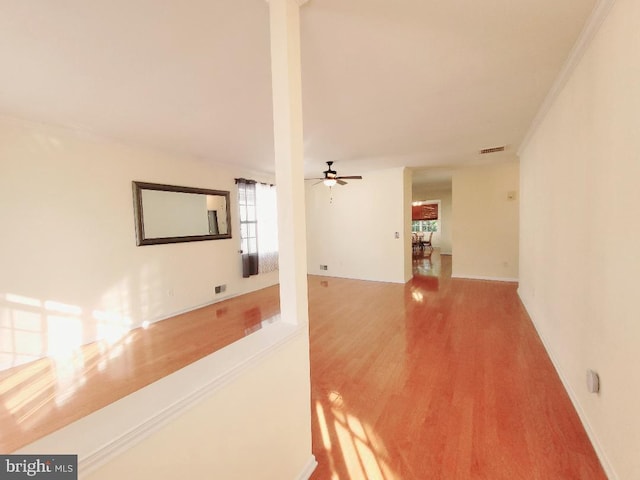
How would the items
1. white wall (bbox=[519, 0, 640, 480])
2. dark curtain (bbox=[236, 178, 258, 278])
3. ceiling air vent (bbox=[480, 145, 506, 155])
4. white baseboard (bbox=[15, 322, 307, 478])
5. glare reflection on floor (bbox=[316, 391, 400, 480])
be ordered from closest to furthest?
1. white baseboard (bbox=[15, 322, 307, 478])
2. white wall (bbox=[519, 0, 640, 480])
3. glare reflection on floor (bbox=[316, 391, 400, 480])
4. ceiling air vent (bbox=[480, 145, 506, 155])
5. dark curtain (bbox=[236, 178, 258, 278])

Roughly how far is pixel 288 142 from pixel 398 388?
2.08 metres

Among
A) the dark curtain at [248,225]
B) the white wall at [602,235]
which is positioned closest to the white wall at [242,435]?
the white wall at [602,235]

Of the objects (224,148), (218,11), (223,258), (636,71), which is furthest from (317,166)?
(636,71)

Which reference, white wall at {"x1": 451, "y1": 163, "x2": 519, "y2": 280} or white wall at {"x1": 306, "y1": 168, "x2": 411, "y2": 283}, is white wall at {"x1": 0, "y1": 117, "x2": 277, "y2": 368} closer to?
white wall at {"x1": 306, "y1": 168, "x2": 411, "y2": 283}

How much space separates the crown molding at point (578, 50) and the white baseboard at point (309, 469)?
2.89m

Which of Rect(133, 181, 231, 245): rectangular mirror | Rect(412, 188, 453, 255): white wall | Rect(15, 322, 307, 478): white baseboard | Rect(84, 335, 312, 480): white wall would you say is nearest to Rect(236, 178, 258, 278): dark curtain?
Rect(133, 181, 231, 245): rectangular mirror

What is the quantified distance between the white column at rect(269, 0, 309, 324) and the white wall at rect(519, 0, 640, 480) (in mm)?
1512

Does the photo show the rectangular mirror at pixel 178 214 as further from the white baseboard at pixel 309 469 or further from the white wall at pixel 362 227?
the white baseboard at pixel 309 469

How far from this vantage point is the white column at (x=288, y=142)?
1371 mm

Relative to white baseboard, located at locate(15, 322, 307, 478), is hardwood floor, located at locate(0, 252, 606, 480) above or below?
below

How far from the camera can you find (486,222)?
5941 millimetres

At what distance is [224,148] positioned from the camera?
13.2 feet

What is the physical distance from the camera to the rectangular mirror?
12.6ft

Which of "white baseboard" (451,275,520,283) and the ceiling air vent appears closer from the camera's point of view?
the ceiling air vent
